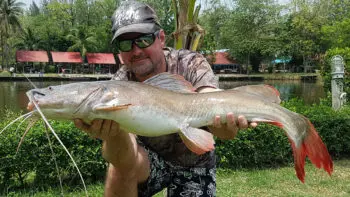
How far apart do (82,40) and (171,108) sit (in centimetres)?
4839

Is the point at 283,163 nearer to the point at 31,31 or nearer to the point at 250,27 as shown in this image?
the point at 250,27

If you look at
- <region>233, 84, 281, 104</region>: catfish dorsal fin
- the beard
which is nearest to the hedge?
the beard

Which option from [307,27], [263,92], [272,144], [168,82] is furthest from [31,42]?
[263,92]

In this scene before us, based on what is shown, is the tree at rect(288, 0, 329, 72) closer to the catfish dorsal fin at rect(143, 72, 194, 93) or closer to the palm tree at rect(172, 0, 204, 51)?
the palm tree at rect(172, 0, 204, 51)

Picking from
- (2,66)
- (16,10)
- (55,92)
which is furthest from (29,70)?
(55,92)

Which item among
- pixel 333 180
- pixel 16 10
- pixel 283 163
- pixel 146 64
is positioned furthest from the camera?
pixel 16 10

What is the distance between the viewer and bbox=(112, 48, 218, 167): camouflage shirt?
110 inches

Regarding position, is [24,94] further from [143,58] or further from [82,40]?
[143,58]

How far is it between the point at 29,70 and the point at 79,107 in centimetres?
4954

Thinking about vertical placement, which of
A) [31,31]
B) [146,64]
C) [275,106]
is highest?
[31,31]

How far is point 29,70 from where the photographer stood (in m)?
47.8

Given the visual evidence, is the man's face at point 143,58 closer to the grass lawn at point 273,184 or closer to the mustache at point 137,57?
the mustache at point 137,57

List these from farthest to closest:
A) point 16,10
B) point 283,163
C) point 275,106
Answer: point 16,10 < point 283,163 < point 275,106

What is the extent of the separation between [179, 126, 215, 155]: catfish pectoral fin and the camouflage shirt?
0.55 metres
